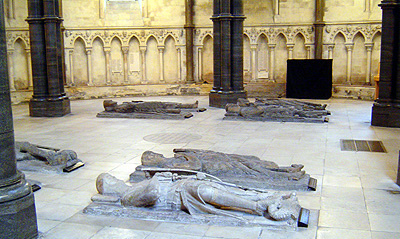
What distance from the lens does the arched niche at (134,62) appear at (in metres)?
20.2

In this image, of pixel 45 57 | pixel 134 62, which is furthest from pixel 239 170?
pixel 134 62

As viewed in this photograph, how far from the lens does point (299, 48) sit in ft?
64.3

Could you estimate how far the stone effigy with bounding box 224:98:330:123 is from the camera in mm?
12195

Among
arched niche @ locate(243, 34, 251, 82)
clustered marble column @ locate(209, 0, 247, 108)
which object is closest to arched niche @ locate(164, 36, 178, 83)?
arched niche @ locate(243, 34, 251, 82)

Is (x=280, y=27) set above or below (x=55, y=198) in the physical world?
above

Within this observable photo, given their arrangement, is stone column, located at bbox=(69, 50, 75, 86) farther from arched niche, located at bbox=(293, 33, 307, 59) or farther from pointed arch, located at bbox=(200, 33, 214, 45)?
arched niche, located at bbox=(293, 33, 307, 59)

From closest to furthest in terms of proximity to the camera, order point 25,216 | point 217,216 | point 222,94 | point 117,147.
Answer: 1. point 25,216
2. point 217,216
3. point 117,147
4. point 222,94

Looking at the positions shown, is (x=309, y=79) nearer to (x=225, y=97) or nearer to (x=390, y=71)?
(x=225, y=97)

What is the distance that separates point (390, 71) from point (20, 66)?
1455 cm

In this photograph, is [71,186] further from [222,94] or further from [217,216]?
[222,94]

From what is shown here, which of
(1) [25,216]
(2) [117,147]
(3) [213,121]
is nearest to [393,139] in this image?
(3) [213,121]

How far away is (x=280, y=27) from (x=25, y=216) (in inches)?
661

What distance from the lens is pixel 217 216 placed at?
4.91 meters

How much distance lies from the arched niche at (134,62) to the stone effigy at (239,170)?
14187mm
